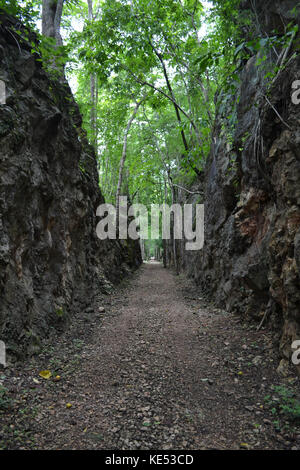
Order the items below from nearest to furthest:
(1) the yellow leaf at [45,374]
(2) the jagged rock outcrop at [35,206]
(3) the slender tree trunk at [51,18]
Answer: (1) the yellow leaf at [45,374]
(2) the jagged rock outcrop at [35,206]
(3) the slender tree trunk at [51,18]

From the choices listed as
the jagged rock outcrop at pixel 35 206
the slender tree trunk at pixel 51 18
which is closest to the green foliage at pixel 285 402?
the jagged rock outcrop at pixel 35 206

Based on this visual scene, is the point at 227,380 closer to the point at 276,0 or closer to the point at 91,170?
the point at 276,0

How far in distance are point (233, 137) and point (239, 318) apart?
16.4 feet

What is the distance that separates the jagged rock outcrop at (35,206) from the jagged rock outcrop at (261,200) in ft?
13.9

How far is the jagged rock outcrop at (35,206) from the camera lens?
4348 millimetres

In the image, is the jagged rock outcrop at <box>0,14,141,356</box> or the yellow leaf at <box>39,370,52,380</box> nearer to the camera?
the yellow leaf at <box>39,370,52,380</box>

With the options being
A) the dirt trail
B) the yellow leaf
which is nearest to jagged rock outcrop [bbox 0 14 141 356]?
the yellow leaf

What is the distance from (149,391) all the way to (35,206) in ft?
13.5

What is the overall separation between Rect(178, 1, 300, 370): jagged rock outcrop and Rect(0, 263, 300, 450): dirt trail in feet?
2.64

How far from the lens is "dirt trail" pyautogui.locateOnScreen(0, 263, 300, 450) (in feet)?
9.30

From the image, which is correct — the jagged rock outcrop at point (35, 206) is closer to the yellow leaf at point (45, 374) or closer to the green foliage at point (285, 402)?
the yellow leaf at point (45, 374)

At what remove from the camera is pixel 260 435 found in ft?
9.47

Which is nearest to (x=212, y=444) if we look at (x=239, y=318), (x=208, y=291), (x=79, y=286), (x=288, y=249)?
(x=288, y=249)

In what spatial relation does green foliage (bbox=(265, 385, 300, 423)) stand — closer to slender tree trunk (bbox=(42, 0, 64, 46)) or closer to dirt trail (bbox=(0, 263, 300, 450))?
dirt trail (bbox=(0, 263, 300, 450))
